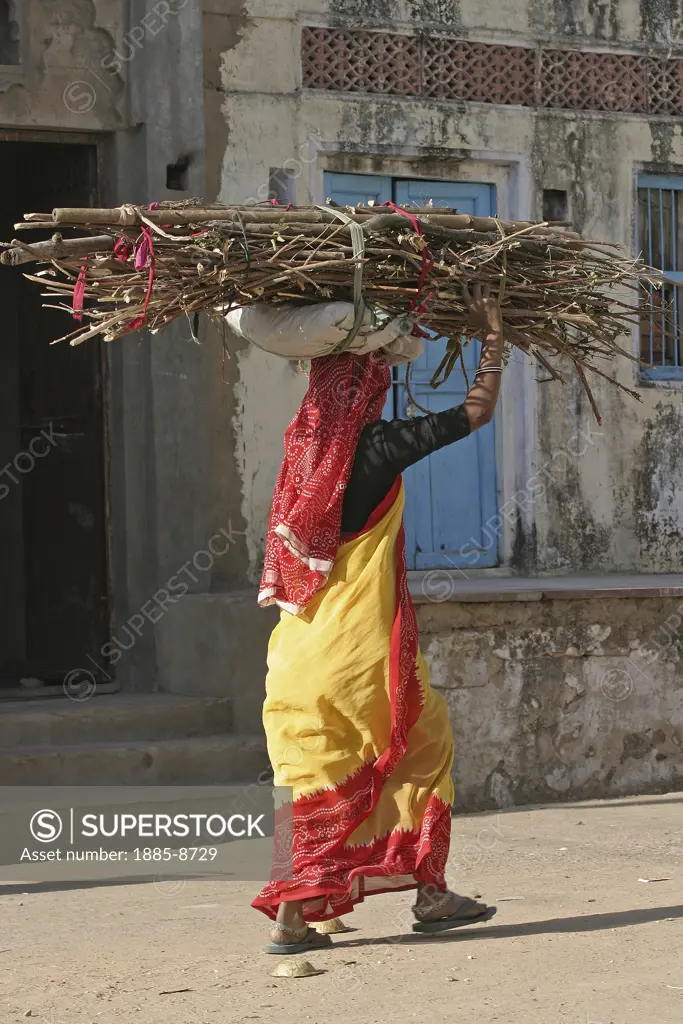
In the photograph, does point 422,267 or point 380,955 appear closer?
point 380,955

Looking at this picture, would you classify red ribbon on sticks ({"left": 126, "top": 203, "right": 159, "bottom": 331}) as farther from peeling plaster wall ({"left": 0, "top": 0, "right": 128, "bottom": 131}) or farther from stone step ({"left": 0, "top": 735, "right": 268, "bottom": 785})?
peeling plaster wall ({"left": 0, "top": 0, "right": 128, "bottom": 131})

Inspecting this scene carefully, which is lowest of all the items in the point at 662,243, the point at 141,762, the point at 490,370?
the point at 141,762

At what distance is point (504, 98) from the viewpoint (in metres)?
9.32

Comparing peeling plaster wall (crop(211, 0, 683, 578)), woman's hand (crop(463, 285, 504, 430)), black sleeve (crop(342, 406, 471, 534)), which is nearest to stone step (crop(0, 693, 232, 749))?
peeling plaster wall (crop(211, 0, 683, 578))

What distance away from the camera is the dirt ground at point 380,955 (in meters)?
4.10

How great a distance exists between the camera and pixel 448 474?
30.6ft

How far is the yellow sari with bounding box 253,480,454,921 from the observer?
4730 millimetres

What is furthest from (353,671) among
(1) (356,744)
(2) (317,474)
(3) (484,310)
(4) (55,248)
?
(4) (55,248)

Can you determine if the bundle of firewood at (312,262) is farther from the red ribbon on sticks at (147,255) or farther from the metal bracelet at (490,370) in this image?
the metal bracelet at (490,370)

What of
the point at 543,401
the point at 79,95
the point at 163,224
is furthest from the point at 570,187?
the point at 163,224

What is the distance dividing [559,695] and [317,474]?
3453mm

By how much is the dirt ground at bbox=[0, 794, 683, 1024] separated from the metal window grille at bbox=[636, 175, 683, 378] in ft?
13.4

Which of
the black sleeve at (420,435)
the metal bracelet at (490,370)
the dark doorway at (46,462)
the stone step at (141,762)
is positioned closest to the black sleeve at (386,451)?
the black sleeve at (420,435)

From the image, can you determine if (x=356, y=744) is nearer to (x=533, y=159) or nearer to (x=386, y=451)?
(x=386, y=451)
